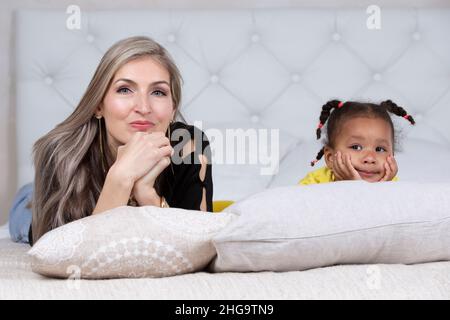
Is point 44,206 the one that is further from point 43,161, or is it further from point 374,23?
point 374,23

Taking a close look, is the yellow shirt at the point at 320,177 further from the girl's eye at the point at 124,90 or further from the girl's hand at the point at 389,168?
the girl's eye at the point at 124,90

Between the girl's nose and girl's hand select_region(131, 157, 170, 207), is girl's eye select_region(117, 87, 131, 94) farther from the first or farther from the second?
the girl's nose

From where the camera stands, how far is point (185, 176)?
64.3 inches

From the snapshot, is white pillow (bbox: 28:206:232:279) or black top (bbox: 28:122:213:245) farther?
black top (bbox: 28:122:213:245)

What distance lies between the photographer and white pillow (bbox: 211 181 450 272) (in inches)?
40.8

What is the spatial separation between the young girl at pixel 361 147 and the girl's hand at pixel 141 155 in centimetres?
47

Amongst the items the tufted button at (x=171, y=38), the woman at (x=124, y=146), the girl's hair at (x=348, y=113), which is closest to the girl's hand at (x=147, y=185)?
the woman at (x=124, y=146)

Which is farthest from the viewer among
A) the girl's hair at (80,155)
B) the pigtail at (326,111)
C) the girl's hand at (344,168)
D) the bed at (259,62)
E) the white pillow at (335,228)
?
the bed at (259,62)

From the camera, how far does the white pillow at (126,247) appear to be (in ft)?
3.30

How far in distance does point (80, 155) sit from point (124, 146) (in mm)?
130

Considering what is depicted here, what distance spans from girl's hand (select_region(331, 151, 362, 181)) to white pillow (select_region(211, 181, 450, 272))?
536mm

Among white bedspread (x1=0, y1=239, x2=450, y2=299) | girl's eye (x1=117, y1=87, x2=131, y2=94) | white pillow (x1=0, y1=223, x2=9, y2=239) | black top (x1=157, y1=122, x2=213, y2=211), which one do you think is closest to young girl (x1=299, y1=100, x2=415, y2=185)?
black top (x1=157, y1=122, x2=213, y2=211)
